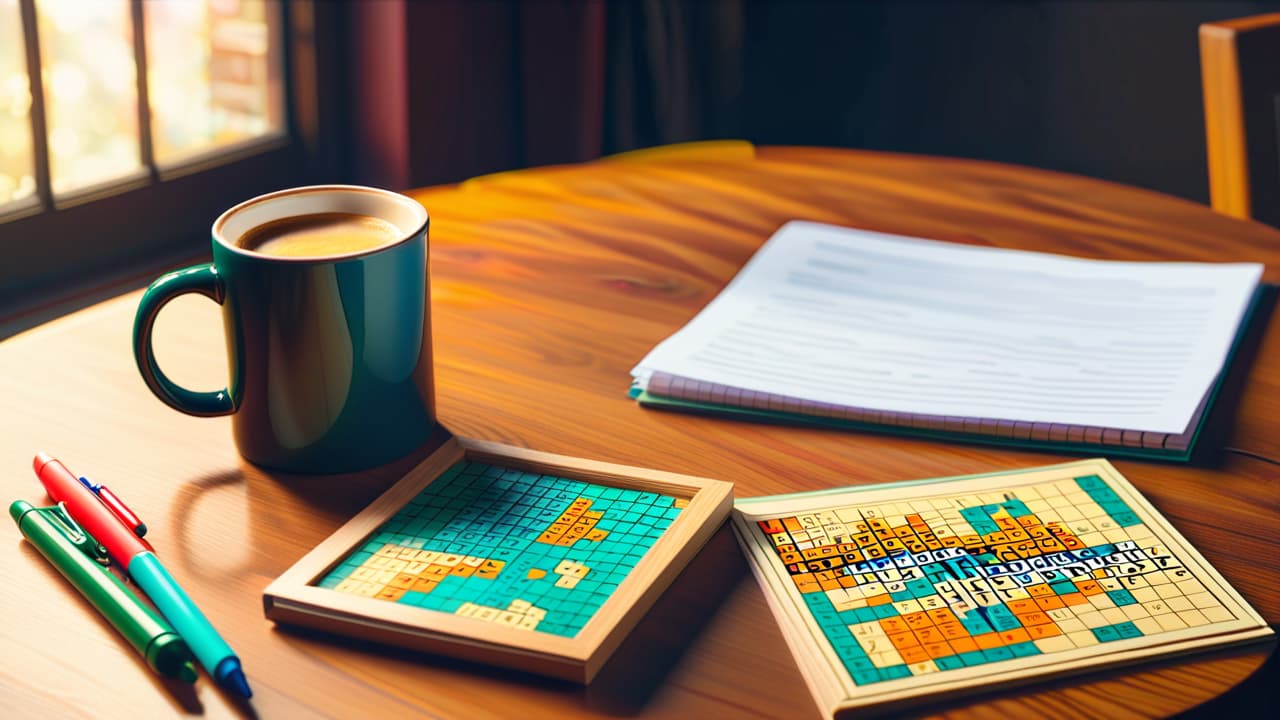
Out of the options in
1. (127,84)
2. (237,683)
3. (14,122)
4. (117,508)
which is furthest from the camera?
(127,84)

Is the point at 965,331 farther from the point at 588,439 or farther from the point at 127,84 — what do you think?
the point at 127,84

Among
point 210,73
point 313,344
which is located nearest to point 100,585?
point 313,344

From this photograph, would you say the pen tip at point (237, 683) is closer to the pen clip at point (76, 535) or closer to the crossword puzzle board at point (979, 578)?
the pen clip at point (76, 535)

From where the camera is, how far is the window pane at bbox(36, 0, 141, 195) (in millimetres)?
1493

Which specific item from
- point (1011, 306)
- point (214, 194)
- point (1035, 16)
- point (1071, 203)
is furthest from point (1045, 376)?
point (1035, 16)

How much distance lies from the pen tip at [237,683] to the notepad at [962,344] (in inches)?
13.0

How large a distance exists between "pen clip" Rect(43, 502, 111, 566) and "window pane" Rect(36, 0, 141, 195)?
108 centimetres

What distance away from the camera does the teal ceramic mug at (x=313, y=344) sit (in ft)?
1.91

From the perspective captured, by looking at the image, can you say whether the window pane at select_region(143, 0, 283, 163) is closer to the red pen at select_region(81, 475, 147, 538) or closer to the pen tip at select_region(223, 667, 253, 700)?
the red pen at select_region(81, 475, 147, 538)

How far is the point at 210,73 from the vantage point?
1782 mm

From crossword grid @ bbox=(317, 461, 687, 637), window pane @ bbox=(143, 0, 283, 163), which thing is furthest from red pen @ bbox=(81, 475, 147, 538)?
window pane @ bbox=(143, 0, 283, 163)

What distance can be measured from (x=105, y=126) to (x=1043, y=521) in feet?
4.70

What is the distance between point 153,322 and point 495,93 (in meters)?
1.45

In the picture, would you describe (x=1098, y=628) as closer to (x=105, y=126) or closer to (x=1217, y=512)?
(x=1217, y=512)
